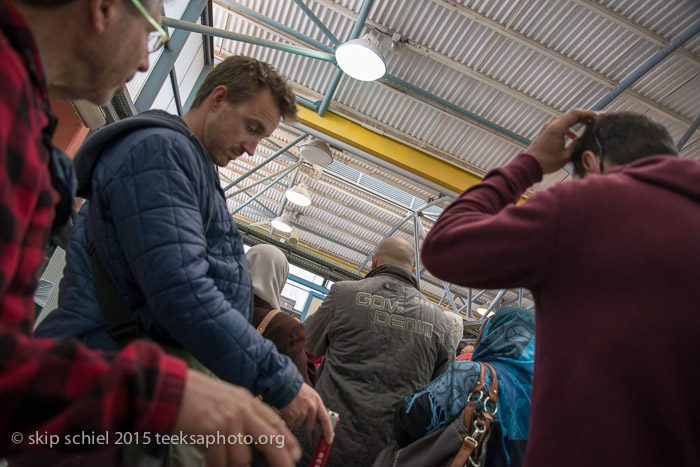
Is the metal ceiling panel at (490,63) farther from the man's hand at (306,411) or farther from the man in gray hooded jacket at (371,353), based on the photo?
the man's hand at (306,411)

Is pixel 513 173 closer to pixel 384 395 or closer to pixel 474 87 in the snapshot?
pixel 384 395

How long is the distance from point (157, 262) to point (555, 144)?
3.98 ft

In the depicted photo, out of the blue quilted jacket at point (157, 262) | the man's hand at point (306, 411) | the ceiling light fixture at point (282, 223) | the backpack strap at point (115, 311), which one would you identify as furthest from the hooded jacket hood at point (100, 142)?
the ceiling light fixture at point (282, 223)

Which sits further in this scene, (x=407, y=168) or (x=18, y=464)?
(x=407, y=168)

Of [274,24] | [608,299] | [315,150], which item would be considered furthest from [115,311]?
[315,150]

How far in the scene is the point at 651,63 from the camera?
5090mm

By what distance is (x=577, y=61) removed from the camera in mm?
5641

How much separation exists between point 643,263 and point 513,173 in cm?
46

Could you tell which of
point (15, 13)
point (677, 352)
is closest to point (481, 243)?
point (677, 352)

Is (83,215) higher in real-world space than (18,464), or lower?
higher

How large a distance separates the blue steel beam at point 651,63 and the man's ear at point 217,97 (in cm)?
527

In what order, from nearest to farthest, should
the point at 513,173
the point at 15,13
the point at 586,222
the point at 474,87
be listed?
the point at 15,13 → the point at 586,222 → the point at 513,173 → the point at 474,87

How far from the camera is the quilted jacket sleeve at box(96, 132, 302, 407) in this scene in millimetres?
1172

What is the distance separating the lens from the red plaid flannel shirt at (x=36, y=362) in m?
0.57
